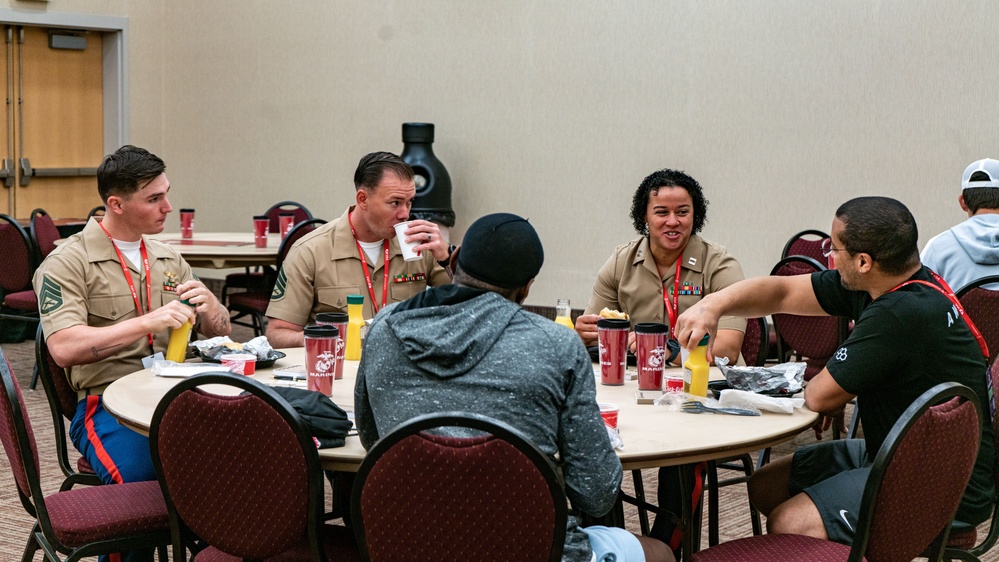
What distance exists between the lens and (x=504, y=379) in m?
1.95

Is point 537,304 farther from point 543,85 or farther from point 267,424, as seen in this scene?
point 267,424

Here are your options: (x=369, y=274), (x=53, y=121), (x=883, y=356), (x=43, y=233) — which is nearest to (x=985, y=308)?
(x=883, y=356)

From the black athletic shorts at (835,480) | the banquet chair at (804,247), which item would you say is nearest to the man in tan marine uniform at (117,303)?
the black athletic shorts at (835,480)

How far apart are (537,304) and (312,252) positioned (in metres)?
4.59

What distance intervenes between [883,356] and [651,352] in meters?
0.60

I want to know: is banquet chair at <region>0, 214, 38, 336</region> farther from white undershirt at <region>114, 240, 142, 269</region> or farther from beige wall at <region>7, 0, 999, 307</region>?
beige wall at <region>7, 0, 999, 307</region>

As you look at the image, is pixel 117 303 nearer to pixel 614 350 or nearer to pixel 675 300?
pixel 614 350

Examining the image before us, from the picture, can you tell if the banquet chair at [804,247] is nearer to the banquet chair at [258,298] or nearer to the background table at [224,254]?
the banquet chair at [258,298]

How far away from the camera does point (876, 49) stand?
257 inches

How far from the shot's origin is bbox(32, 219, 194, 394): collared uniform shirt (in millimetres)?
3086

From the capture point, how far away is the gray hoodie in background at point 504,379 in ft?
6.40

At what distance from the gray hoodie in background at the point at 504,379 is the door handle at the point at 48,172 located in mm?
8182

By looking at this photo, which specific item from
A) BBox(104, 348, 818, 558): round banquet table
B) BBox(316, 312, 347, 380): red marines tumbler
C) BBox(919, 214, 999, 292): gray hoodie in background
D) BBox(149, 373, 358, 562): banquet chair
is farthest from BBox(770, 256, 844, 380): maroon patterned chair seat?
BBox(149, 373, 358, 562): banquet chair

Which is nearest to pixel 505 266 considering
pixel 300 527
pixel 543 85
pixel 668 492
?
pixel 300 527
